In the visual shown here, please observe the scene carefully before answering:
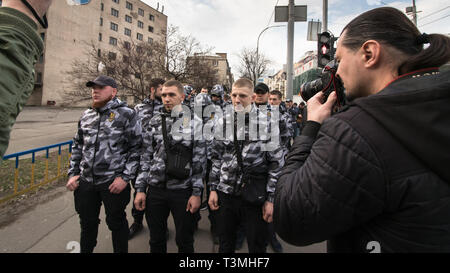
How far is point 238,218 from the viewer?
2494 mm

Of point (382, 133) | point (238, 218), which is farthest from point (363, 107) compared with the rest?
point (238, 218)

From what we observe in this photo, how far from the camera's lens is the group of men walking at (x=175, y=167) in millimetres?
2414

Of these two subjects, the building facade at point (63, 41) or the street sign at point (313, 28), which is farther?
the building facade at point (63, 41)

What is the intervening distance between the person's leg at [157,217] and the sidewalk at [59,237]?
644 millimetres

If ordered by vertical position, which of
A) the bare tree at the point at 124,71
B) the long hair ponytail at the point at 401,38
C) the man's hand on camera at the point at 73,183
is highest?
the bare tree at the point at 124,71

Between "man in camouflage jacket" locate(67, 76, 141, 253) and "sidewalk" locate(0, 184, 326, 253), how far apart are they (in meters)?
0.63

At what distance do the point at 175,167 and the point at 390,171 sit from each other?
6.67 feet

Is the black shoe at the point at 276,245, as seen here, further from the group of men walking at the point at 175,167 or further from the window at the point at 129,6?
the window at the point at 129,6

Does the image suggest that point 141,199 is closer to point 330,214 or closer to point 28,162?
point 330,214

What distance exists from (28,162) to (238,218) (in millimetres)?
6954

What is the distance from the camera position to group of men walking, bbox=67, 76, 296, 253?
2414mm

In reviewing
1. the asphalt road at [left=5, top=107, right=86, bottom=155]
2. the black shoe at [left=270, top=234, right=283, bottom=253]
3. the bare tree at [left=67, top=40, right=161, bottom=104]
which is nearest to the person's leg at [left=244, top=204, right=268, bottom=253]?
the black shoe at [left=270, top=234, right=283, bottom=253]

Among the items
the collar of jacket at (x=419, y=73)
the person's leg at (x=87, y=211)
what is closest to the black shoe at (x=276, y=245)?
the person's leg at (x=87, y=211)

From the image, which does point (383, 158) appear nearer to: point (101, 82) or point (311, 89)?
point (311, 89)
